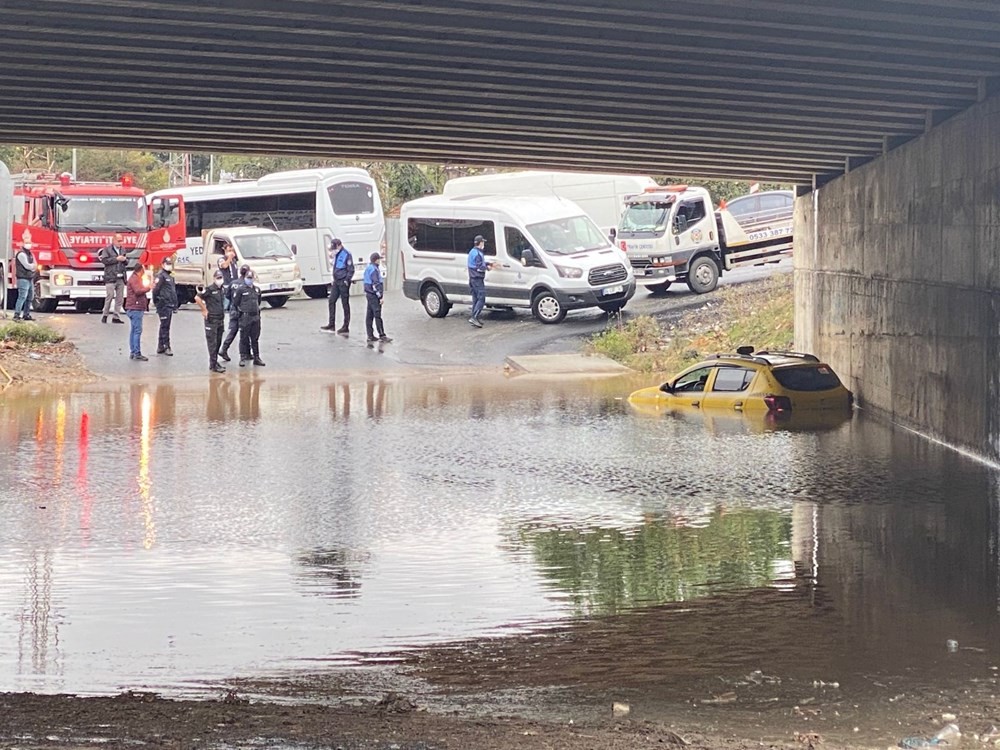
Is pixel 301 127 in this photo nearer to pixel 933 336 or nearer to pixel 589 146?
pixel 589 146

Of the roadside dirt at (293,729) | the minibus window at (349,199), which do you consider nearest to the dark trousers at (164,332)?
the minibus window at (349,199)

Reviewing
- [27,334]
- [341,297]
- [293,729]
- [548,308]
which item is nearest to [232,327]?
[27,334]

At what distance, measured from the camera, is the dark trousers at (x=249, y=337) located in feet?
100

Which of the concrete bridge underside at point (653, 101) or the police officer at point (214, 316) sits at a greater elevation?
the concrete bridge underside at point (653, 101)

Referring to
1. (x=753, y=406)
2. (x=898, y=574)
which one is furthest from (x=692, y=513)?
(x=753, y=406)

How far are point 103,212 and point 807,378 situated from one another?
20.3 metres

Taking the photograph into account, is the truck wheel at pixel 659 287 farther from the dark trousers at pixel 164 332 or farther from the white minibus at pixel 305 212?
the dark trousers at pixel 164 332

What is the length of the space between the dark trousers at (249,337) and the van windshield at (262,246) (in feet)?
23.6

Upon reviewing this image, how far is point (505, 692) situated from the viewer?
351 inches

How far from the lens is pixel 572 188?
45.6 meters

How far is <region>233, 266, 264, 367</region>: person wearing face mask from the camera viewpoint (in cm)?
2984

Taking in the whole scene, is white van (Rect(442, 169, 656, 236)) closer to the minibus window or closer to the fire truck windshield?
the minibus window

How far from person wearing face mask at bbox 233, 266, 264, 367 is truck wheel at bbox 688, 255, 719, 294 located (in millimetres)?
12051

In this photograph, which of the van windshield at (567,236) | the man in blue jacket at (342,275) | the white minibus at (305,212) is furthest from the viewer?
the white minibus at (305,212)
